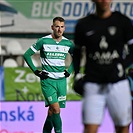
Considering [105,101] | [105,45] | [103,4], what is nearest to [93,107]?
[105,101]

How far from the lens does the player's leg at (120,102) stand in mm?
4906

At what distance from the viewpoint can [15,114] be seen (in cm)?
1045

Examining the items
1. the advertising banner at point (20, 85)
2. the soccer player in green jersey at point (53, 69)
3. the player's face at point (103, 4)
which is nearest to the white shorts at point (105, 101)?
the player's face at point (103, 4)

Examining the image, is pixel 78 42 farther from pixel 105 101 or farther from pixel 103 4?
pixel 105 101

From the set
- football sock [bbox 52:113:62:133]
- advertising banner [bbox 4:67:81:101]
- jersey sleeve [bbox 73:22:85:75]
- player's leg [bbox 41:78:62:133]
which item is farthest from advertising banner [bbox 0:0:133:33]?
jersey sleeve [bbox 73:22:85:75]

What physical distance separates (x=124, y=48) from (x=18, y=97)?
382 inches

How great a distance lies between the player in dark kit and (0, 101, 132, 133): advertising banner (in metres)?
5.42

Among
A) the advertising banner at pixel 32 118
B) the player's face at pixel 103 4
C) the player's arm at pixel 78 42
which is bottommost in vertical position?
the advertising banner at pixel 32 118

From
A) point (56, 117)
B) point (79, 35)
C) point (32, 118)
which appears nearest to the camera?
point (79, 35)

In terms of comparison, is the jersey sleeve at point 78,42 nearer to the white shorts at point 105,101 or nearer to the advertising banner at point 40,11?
the white shorts at point 105,101

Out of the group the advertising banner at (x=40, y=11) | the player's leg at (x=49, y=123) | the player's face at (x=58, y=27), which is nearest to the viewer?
the player's leg at (x=49, y=123)

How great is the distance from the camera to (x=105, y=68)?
4.92m

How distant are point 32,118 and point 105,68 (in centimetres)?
567

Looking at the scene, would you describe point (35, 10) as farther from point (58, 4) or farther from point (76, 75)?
point (76, 75)
